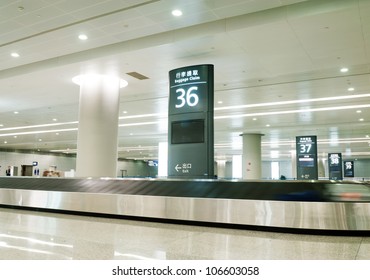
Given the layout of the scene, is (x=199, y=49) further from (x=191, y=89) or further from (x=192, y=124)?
(x=192, y=124)

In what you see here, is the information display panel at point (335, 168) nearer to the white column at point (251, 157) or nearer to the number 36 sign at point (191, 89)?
the white column at point (251, 157)

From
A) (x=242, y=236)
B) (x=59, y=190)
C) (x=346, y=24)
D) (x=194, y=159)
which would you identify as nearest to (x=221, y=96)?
(x=194, y=159)

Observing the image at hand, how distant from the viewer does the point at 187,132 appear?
352 inches

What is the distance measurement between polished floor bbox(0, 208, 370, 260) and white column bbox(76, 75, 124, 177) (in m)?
5.62

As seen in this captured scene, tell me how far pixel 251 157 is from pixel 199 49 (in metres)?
16.9

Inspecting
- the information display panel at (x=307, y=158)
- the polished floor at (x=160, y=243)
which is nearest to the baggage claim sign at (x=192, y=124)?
the polished floor at (x=160, y=243)

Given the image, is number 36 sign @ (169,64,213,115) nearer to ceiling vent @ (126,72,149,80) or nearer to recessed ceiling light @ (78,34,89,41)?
ceiling vent @ (126,72,149,80)

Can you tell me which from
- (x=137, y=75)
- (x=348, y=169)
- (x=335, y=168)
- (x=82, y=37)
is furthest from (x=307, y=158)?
(x=348, y=169)

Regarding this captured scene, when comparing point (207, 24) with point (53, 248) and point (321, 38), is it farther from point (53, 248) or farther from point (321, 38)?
point (53, 248)

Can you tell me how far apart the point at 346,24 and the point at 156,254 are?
658 centimetres

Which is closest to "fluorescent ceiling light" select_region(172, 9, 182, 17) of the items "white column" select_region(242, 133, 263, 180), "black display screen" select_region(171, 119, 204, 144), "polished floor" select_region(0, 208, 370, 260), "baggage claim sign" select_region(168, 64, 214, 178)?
"baggage claim sign" select_region(168, 64, 214, 178)

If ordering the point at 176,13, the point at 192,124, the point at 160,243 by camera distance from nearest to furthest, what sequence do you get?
1. the point at 160,243
2. the point at 176,13
3. the point at 192,124

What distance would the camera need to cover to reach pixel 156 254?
3.11 m

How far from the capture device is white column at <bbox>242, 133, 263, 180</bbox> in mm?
24234
